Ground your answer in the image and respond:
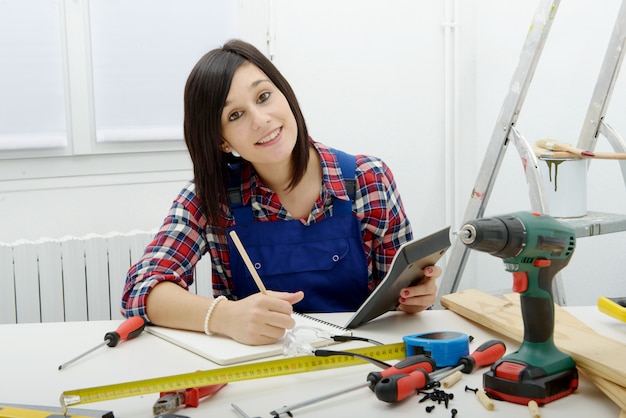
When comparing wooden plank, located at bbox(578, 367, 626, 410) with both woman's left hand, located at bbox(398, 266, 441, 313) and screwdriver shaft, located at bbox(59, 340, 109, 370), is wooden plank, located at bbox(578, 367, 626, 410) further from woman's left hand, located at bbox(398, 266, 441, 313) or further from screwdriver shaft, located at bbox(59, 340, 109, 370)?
screwdriver shaft, located at bbox(59, 340, 109, 370)

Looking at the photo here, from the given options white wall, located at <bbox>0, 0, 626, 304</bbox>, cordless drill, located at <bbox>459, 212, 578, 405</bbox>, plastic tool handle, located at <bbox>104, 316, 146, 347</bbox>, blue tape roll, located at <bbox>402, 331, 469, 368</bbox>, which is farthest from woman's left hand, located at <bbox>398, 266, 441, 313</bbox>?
white wall, located at <bbox>0, 0, 626, 304</bbox>

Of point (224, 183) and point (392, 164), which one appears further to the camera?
point (392, 164)

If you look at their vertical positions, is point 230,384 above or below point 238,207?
below

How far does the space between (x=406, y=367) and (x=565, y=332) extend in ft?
0.99

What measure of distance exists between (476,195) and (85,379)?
1596 millimetres

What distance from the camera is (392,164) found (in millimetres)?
3158

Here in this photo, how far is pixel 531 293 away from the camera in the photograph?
3.52 feet

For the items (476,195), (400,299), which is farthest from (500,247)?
(476,195)

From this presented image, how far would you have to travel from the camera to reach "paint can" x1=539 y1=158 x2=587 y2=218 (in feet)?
6.95

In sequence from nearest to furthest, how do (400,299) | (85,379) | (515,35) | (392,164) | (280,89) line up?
1. (85,379)
2. (400,299)
3. (280,89)
4. (515,35)
5. (392,164)

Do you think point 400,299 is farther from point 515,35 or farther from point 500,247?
point 515,35

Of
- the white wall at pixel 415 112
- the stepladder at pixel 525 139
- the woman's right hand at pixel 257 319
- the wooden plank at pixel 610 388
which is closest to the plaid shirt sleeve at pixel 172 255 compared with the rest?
the woman's right hand at pixel 257 319

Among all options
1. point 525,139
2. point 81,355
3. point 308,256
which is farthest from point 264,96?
point 525,139

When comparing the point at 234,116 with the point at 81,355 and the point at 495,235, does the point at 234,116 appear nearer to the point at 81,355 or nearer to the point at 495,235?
the point at 81,355
